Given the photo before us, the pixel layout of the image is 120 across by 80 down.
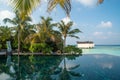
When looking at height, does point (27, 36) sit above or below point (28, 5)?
above

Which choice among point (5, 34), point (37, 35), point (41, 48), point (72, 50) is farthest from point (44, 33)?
point (5, 34)

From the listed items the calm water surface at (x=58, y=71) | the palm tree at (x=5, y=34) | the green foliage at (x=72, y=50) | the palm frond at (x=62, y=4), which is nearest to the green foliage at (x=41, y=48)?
the green foliage at (x=72, y=50)

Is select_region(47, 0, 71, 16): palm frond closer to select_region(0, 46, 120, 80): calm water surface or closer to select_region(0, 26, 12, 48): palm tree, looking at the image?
select_region(0, 46, 120, 80): calm water surface

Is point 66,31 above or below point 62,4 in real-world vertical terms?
above

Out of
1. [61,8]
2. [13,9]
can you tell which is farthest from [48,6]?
[13,9]

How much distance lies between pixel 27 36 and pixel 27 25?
1215 mm

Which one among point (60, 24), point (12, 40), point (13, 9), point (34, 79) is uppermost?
point (60, 24)

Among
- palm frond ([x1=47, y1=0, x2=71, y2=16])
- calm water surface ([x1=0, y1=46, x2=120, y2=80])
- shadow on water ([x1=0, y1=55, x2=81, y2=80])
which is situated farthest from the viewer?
calm water surface ([x1=0, y1=46, x2=120, y2=80])

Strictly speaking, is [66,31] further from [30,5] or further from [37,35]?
[30,5]

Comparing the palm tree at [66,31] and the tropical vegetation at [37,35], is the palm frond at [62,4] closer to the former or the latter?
the tropical vegetation at [37,35]

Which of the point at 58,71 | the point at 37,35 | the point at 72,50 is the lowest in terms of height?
the point at 58,71

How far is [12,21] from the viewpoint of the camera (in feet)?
73.3

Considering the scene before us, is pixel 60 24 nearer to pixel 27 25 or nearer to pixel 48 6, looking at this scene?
pixel 27 25

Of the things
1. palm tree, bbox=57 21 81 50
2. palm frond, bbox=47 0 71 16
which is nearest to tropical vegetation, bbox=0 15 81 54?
palm tree, bbox=57 21 81 50
